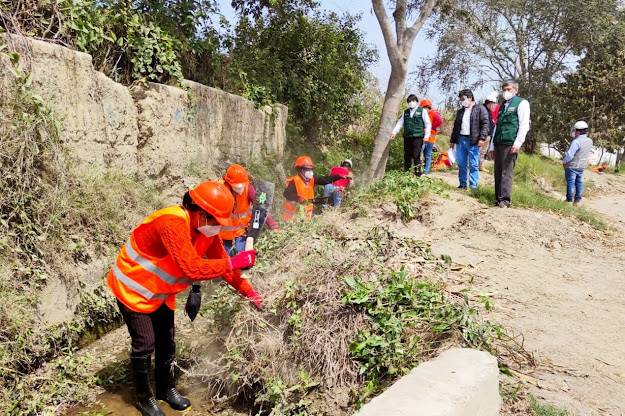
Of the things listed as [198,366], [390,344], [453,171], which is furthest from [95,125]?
[453,171]

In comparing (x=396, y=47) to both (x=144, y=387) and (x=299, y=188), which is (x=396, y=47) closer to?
(x=299, y=188)

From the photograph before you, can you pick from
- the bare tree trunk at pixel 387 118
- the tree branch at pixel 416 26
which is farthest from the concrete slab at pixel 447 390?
the tree branch at pixel 416 26

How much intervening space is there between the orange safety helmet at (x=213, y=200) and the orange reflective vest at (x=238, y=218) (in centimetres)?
174

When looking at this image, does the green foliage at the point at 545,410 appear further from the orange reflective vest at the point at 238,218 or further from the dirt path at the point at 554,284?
the orange reflective vest at the point at 238,218

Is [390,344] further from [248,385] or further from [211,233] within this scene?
[211,233]

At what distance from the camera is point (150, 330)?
348cm

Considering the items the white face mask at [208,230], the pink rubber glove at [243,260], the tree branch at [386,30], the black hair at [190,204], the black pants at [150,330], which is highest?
the tree branch at [386,30]

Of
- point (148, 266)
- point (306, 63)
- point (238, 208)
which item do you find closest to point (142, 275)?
point (148, 266)

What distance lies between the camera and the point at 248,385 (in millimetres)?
3672

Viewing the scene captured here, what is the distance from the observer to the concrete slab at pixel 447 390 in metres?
2.31

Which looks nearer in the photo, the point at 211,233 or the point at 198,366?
the point at 211,233

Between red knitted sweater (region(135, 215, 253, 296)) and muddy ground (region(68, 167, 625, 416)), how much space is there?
4.02 feet

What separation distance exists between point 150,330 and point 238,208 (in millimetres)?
2020

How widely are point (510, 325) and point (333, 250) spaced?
160 cm
